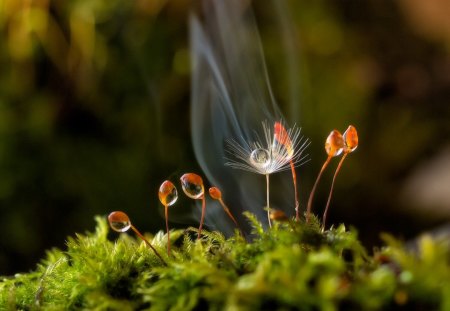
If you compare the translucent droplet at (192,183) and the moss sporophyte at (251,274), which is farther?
the translucent droplet at (192,183)

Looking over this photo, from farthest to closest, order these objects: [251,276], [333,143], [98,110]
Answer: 1. [98,110]
2. [333,143]
3. [251,276]

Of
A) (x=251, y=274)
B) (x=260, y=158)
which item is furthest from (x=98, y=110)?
(x=251, y=274)

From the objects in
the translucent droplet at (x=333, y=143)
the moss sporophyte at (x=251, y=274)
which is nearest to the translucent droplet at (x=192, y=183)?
the moss sporophyte at (x=251, y=274)

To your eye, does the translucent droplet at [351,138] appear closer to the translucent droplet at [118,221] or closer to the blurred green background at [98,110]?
the translucent droplet at [118,221]

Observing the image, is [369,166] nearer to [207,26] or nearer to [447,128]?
[447,128]

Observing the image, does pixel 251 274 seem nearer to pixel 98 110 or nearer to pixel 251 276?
pixel 251 276
